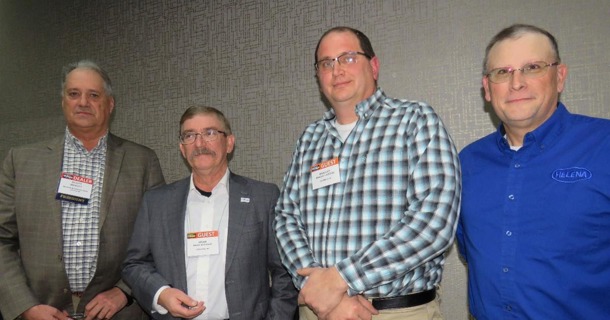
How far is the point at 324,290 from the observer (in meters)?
1.57

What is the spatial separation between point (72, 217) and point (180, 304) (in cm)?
96

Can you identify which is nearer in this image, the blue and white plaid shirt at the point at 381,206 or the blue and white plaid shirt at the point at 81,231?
the blue and white plaid shirt at the point at 381,206

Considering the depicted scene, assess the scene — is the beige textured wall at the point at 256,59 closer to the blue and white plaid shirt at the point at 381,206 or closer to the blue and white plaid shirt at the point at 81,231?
the blue and white plaid shirt at the point at 381,206

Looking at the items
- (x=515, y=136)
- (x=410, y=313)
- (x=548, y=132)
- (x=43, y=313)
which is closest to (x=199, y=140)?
(x=43, y=313)

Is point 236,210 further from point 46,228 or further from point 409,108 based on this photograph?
point 46,228

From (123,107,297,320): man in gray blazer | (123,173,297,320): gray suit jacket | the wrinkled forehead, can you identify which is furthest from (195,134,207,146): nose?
the wrinkled forehead

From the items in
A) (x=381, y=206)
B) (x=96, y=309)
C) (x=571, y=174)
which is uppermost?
(x=571, y=174)

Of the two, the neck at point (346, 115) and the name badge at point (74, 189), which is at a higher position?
the neck at point (346, 115)

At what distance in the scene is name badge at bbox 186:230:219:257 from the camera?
2.15 m

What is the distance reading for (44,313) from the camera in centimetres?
233

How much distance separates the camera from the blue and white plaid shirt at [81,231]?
246cm

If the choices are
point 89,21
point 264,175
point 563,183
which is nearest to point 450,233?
point 563,183

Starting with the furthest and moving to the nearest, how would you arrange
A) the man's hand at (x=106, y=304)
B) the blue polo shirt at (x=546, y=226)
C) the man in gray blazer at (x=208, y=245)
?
the man's hand at (x=106, y=304) → the man in gray blazer at (x=208, y=245) → the blue polo shirt at (x=546, y=226)

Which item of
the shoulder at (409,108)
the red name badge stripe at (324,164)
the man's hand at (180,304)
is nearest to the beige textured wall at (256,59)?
the shoulder at (409,108)
